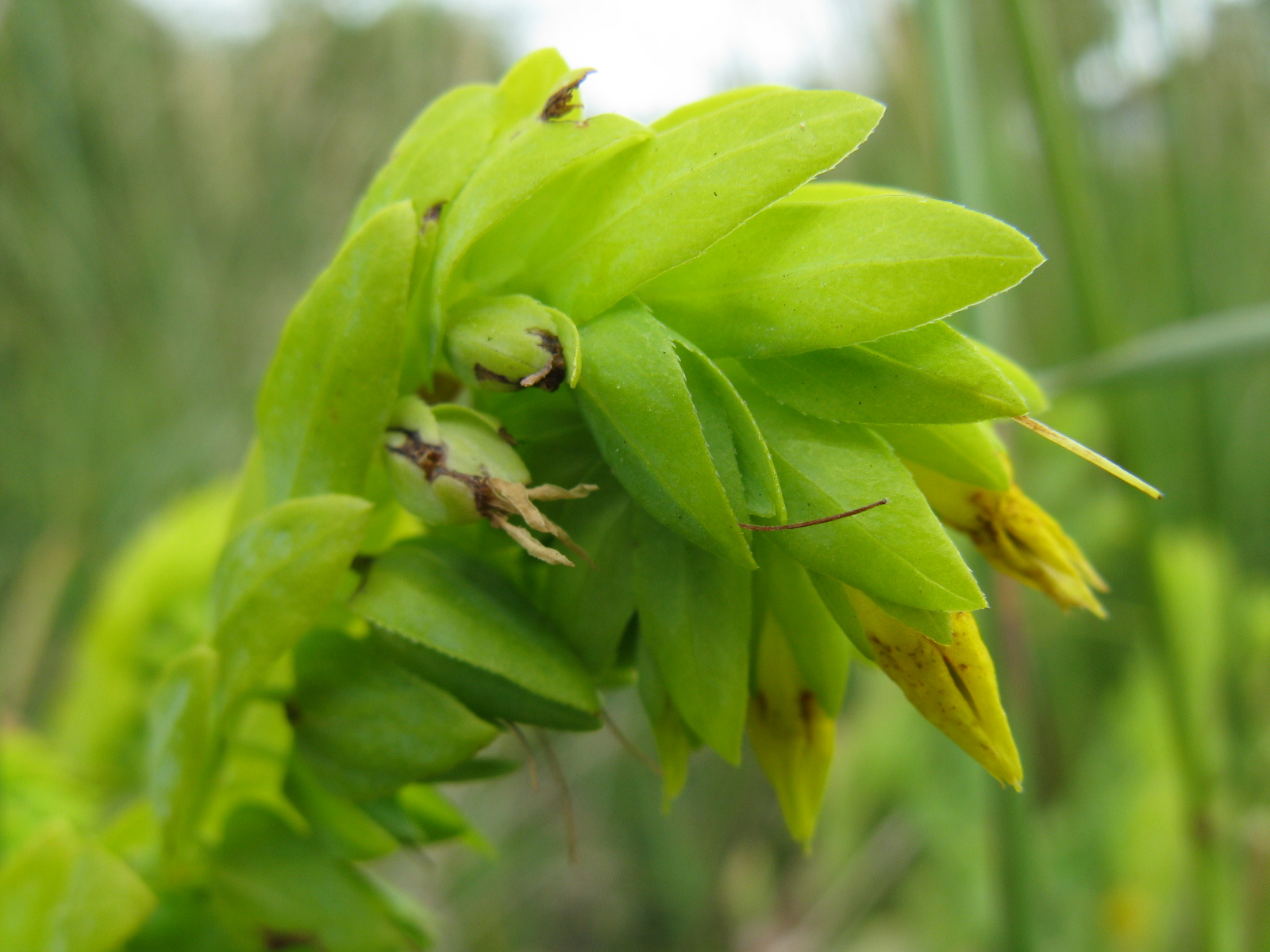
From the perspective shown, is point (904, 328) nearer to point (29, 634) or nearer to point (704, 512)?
point (704, 512)

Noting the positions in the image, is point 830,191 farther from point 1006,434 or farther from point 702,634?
point 1006,434

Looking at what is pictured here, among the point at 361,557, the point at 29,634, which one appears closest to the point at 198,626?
the point at 361,557

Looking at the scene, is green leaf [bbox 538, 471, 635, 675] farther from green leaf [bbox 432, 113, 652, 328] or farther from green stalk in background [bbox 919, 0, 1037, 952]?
green stalk in background [bbox 919, 0, 1037, 952]

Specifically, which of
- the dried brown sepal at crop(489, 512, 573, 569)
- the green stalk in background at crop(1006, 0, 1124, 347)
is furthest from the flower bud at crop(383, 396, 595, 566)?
the green stalk in background at crop(1006, 0, 1124, 347)

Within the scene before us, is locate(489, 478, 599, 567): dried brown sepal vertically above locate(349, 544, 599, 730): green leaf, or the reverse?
locate(489, 478, 599, 567): dried brown sepal

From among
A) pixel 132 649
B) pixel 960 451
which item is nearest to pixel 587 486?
pixel 960 451

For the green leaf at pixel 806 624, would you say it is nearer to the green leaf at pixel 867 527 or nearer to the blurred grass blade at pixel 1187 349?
the green leaf at pixel 867 527
